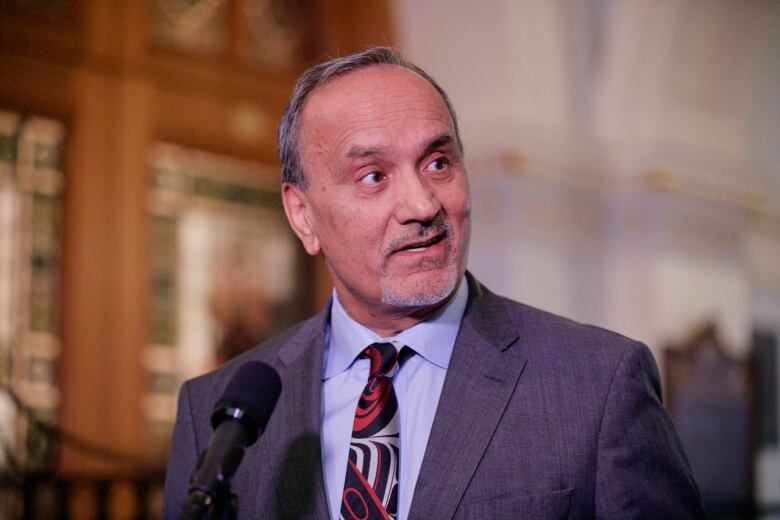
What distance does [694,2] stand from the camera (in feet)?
19.0

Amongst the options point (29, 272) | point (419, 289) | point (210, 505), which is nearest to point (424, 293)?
point (419, 289)

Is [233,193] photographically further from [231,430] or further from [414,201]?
[231,430]

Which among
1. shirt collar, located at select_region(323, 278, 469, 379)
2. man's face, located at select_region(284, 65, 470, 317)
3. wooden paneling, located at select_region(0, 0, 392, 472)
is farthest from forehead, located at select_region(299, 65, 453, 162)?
wooden paneling, located at select_region(0, 0, 392, 472)

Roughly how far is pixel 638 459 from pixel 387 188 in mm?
588

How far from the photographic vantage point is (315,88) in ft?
6.20

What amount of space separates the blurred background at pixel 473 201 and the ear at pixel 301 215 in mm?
3223

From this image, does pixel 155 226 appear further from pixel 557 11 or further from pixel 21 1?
pixel 557 11

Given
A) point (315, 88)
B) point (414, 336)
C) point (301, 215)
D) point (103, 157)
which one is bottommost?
point (414, 336)

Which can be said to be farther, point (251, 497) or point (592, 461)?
point (251, 497)

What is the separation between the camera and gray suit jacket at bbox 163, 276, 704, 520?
1.58m

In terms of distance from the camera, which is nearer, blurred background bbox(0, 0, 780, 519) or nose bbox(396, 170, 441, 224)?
nose bbox(396, 170, 441, 224)

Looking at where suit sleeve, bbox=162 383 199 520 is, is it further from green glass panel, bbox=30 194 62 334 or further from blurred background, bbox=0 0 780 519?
green glass panel, bbox=30 194 62 334

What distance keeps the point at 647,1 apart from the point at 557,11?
527 mm

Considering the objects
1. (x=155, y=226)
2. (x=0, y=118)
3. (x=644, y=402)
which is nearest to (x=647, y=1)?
→ (x=155, y=226)
